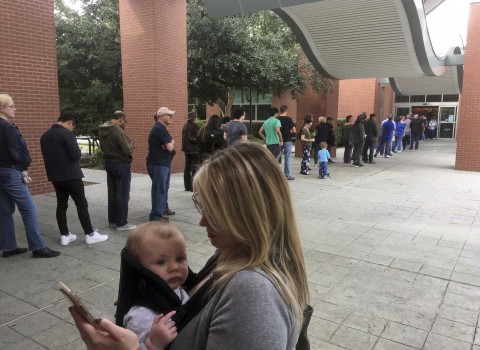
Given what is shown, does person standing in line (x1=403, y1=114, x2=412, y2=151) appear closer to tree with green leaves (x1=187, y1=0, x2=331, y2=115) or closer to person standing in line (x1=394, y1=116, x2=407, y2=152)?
person standing in line (x1=394, y1=116, x2=407, y2=152)

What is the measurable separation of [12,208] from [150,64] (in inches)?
265

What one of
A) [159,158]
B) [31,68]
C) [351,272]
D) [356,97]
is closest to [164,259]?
[351,272]

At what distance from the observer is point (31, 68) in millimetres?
8023

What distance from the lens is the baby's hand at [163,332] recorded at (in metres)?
1.24

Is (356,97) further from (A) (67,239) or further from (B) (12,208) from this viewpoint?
(B) (12,208)

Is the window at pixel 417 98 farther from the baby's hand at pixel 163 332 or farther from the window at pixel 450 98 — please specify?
the baby's hand at pixel 163 332

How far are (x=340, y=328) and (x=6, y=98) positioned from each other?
4.22 metres

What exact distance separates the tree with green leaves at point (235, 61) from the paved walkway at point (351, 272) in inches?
311

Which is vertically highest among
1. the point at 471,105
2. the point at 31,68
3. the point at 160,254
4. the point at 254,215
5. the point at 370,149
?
the point at 31,68

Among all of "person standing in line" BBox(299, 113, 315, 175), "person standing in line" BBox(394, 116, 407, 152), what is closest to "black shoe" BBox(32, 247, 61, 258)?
"person standing in line" BBox(299, 113, 315, 175)

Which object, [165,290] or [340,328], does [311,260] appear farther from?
[165,290]

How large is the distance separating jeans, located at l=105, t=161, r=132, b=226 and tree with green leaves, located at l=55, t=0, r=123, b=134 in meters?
7.92

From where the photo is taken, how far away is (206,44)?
1498 cm

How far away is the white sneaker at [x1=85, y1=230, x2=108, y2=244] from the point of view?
531 centimetres
